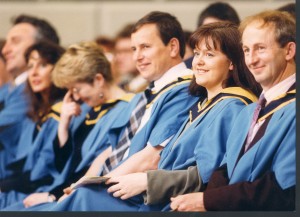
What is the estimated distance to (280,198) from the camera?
4582 millimetres

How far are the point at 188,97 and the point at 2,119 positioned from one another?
112 centimetres

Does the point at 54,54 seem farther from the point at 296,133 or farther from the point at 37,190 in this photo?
the point at 296,133

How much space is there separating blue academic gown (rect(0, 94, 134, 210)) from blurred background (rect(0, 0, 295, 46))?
452 mm

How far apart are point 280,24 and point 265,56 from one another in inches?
6.1

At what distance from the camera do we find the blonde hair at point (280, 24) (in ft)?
15.1

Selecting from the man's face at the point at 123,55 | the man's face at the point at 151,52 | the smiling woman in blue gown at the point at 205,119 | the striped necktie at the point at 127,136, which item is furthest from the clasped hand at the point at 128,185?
the man's face at the point at 123,55

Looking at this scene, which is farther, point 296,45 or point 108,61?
point 108,61

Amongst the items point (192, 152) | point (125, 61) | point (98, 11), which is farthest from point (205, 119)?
point (125, 61)

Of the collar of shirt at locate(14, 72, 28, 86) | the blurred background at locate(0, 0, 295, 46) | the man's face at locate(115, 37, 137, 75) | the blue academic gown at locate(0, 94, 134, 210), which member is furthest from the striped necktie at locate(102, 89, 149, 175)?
the man's face at locate(115, 37, 137, 75)

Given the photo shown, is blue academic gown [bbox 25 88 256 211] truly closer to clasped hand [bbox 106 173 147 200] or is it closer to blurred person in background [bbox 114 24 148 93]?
clasped hand [bbox 106 173 147 200]

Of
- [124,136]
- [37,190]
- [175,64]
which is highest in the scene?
[175,64]

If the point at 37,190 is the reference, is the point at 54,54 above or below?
above

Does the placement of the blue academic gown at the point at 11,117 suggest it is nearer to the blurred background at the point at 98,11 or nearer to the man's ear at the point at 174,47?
the blurred background at the point at 98,11

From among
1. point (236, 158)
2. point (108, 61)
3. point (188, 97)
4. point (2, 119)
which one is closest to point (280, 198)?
point (236, 158)
